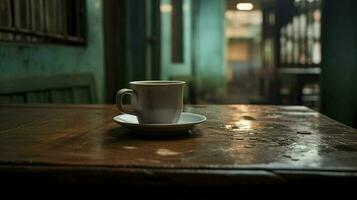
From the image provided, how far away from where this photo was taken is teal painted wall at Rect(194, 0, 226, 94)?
8570 mm

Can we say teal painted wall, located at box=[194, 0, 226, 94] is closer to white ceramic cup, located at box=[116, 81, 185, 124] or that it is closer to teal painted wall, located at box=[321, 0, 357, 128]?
teal painted wall, located at box=[321, 0, 357, 128]

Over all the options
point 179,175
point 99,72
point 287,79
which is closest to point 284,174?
point 179,175

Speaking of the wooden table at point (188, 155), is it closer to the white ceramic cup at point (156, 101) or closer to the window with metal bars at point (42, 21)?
the white ceramic cup at point (156, 101)

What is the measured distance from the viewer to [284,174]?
2.01ft

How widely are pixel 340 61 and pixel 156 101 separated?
172 centimetres

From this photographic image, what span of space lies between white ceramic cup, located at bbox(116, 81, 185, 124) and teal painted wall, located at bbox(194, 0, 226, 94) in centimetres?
759

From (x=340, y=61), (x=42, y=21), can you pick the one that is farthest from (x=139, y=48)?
(x=340, y=61)

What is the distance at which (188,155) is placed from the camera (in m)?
0.72

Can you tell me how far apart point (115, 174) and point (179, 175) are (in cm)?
10

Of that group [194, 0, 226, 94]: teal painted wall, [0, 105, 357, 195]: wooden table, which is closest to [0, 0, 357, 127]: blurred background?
[194, 0, 226, 94]: teal painted wall

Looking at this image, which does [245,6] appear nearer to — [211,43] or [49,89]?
[49,89]

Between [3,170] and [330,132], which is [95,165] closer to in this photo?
[3,170]

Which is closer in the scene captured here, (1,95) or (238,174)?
(238,174)

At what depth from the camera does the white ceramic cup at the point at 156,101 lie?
915 millimetres
